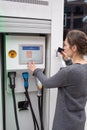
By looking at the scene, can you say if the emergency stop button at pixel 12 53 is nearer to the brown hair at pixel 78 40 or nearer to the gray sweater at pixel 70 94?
the gray sweater at pixel 70 94

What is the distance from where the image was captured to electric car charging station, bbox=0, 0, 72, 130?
1.57 meters

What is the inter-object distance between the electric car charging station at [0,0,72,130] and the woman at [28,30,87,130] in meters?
0.27

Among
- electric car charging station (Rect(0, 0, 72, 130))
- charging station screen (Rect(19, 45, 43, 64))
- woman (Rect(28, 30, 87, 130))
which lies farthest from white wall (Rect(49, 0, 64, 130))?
woman (Rect(28, 30, 87, 130))

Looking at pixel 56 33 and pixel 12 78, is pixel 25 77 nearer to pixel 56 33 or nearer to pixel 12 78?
pixel 12 78

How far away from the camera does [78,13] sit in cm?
207

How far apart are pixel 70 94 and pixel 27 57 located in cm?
46

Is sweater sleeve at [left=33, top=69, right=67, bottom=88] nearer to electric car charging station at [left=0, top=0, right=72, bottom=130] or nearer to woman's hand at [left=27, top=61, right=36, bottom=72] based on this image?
woman's hand at [left=27, top=61, right=36, bottom=72]

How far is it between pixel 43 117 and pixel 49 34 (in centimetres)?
72

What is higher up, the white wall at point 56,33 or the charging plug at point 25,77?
the white wall at point 56,33

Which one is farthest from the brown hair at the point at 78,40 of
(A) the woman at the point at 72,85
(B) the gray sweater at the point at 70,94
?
(B) the gray sweater at the point at 70,94

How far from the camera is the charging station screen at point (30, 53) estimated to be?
1.66m

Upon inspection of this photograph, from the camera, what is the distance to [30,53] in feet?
5.55

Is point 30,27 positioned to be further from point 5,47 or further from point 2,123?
point 2,123

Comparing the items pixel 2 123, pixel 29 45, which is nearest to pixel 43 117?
pixel 2 123
